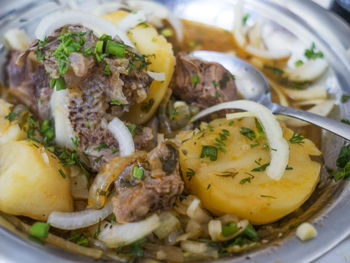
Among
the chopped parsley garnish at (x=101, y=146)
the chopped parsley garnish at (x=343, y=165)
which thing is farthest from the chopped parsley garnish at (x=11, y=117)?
the chopped parsley garnish at (x=343, y=165)

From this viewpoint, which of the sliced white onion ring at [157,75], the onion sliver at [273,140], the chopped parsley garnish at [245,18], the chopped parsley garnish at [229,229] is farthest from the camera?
the chopped parsley garnish at [245,18]

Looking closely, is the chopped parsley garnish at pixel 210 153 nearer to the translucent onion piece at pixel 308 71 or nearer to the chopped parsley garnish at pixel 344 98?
the chopped parsley garnish at pixel 344 98

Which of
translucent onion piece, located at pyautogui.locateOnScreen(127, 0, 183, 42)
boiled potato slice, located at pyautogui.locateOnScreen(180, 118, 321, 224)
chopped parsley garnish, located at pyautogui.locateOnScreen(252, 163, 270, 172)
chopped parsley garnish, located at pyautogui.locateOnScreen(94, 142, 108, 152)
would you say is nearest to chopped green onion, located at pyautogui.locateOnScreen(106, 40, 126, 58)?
chopped parsley garnish, located at pyautogui.locateOnScreen(94, 142, 108, 152)

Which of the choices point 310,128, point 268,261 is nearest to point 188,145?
point 268,261

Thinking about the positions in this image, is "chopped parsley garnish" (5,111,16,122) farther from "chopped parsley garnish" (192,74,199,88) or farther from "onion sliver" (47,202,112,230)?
"chopped parsley garnish" (192,74,199,88)

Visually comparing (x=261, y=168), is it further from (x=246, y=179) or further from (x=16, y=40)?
(x=16, y=40)
